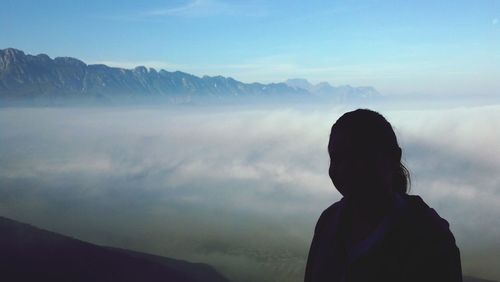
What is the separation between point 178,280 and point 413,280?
294ft

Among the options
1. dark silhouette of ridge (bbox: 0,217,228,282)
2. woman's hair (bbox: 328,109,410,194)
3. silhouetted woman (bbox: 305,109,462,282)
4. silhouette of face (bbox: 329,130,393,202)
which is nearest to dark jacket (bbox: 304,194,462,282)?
silhouetted woman (bbox: 305,109,462,282)

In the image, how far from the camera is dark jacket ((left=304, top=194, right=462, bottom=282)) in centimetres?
217

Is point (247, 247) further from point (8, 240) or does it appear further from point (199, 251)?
point (8, 240)

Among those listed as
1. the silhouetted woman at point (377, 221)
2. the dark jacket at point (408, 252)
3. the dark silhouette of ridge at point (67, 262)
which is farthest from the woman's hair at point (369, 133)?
the dark silhouette of ridge at point (67, 262)

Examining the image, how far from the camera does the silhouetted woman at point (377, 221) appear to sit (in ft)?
7.18

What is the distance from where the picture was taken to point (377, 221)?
2.34 meters

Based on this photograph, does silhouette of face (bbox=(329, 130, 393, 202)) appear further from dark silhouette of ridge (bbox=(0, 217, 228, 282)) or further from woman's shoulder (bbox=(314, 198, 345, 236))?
dark silhouette of ridge (bbox=(0, 217, 228, 282))

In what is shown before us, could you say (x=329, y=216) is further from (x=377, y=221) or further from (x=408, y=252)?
(x=408, y=252)

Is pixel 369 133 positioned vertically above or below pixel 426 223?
above

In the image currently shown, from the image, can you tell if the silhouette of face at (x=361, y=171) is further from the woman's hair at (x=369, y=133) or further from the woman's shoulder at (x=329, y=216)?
the woman's shoulder at (x=329, y=216)

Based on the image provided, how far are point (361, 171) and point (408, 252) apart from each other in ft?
1.43

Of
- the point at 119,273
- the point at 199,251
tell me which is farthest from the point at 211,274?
the point at 199,251

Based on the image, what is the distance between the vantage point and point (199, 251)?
160500mm

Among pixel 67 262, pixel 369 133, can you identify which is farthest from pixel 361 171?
pixel 67 262
